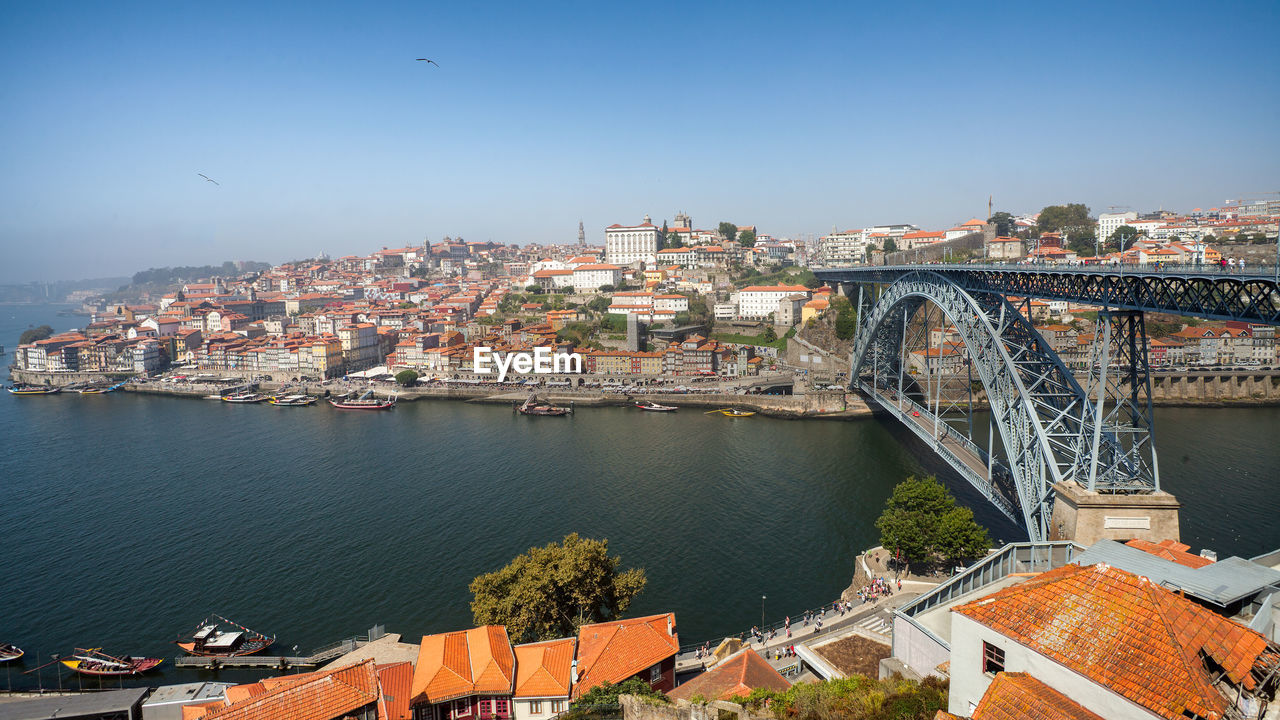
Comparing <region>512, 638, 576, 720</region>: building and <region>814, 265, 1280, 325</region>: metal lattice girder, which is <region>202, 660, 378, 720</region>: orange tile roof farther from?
<region>814, 265, 1280, 325</region>: metal lattice girder

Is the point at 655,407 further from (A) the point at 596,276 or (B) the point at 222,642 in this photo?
(A) the point at 596,276

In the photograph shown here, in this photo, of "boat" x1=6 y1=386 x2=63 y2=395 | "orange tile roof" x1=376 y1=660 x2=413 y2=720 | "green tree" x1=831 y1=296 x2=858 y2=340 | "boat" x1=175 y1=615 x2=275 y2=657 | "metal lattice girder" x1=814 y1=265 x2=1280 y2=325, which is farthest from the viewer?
"boat" x1=6 y1=386 x2=63 y2=395

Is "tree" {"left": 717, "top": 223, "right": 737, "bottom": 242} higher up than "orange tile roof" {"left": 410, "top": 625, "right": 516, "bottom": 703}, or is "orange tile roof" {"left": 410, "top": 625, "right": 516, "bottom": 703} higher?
"tree" {"left": 717, "top": 223, "right": 737, "bottom": 242}

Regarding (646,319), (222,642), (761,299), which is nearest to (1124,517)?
(222,642)

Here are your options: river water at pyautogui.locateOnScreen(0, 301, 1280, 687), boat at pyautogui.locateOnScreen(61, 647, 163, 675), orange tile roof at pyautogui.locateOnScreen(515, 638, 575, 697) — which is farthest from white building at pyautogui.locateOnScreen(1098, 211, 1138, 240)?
boat at pyautogui.locateOnScreen(61, 647, 163, 675)

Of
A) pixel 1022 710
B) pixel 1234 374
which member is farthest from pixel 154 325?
pixel 1234 374

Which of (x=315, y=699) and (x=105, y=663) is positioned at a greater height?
(x=315, y=699)

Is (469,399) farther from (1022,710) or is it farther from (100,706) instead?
(1022,710)
